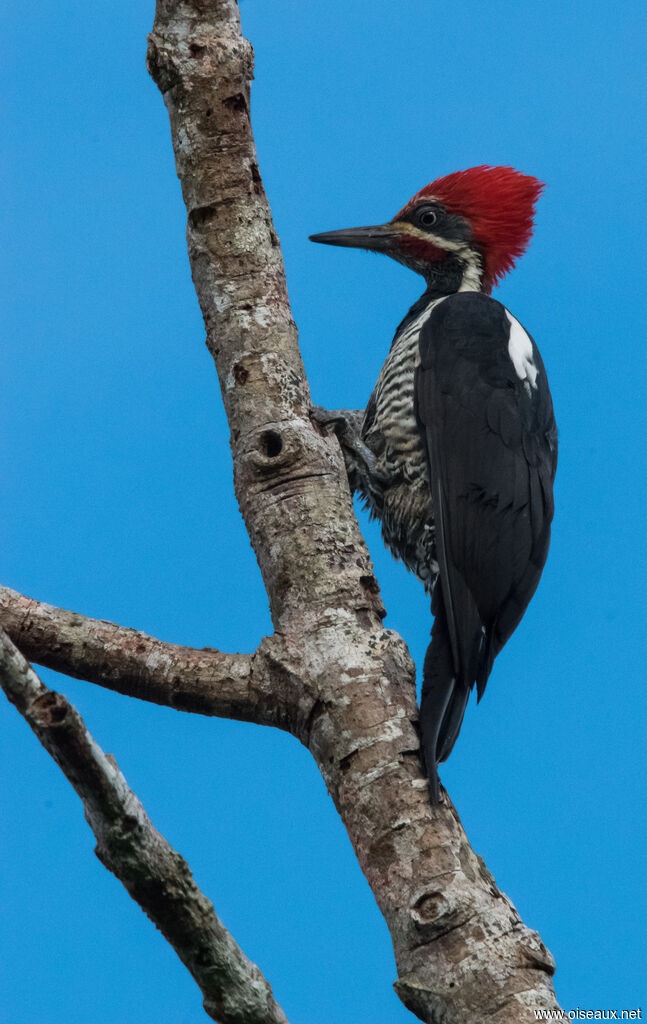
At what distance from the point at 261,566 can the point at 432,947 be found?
94 cm

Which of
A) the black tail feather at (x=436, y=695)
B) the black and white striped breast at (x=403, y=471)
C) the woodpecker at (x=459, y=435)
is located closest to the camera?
the black tail feather at (x=436, y=695)

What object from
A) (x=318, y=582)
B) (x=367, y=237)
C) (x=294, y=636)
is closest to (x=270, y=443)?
(x=318, y=582)

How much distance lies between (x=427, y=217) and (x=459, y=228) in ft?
0.41

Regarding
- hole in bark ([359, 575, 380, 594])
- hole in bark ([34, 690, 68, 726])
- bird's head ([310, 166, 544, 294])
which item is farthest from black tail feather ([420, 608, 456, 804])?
bird's head ([310, 166, 544, 294])

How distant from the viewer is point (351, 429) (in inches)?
117

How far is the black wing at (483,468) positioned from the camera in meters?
2.77

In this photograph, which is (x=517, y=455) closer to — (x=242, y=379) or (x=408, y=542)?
(x=408, y=542)

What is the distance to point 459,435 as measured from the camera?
3.05 meters

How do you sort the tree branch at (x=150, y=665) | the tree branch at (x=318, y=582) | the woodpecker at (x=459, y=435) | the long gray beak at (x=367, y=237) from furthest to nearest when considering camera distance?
the long gray beak at (x=367, y=237) < the woodpecker at (x=459, y=435) < the tree branch at (x=150, y=665) < the tree branch at (x=318, y=582)

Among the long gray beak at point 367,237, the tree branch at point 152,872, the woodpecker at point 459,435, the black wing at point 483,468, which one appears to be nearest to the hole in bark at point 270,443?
the woodpecker at point 459,435

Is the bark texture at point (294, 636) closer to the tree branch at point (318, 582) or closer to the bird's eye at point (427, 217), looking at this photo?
the tree branch at point (318, 582)

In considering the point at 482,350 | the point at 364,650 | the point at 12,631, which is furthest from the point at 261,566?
the point at 482,350

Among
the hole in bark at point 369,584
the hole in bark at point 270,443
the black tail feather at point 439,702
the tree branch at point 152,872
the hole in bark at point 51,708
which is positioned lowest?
the tree branch at point 152,872

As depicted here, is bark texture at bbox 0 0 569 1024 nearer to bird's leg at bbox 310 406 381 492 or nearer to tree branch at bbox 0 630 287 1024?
bird's leg at bbox 310 406 381 492
